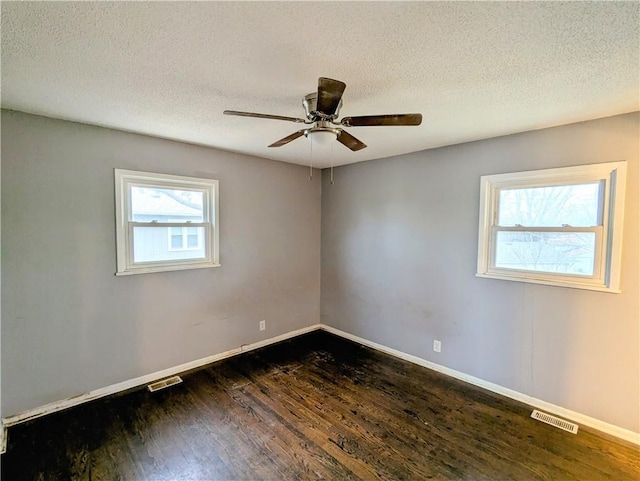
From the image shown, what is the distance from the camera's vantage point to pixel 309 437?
220 centimetres

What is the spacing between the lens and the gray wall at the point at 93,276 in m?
2.28

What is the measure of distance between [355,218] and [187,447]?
2991 mm

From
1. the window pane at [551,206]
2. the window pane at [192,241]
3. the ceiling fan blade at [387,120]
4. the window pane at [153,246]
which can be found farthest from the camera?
the window pane at [192,241]

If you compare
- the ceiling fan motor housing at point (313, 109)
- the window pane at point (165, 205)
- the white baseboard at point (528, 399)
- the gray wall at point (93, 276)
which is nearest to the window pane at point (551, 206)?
the white baseboard at point (528, 399)

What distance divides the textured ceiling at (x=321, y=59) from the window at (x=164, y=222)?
65cm

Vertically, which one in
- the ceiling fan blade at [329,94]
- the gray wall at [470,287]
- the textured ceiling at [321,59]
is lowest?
the gray wall at [470,287]

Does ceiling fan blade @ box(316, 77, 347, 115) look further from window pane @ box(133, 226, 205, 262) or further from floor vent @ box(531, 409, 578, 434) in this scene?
floor vent @ box(531, 409, 578, 434)

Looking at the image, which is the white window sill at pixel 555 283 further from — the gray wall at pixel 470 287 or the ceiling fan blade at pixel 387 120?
the ceiling fan blade at pixel 387 120

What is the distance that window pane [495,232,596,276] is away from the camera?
2.38m

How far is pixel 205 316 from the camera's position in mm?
3332

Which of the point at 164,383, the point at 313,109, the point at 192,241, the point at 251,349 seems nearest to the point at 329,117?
the point at 313,109

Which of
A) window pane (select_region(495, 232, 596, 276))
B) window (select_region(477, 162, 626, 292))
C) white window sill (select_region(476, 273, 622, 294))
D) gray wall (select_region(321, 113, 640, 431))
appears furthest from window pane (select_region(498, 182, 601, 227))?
white window sill (select_region(476, 273, 622, 294))

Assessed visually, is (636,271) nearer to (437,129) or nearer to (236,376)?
(437,129)

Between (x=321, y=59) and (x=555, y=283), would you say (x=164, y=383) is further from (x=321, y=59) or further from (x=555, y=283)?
(x=555, y=283)
